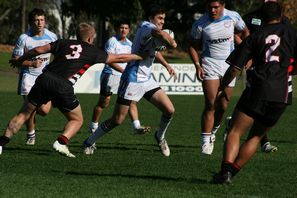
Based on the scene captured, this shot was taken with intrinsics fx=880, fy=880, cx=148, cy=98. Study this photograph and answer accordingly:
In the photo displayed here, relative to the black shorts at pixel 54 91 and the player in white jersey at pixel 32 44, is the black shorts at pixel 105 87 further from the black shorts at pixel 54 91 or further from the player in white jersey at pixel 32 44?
the black shorts at pixel 54 91

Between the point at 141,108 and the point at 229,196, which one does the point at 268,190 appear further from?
the point at 141,108

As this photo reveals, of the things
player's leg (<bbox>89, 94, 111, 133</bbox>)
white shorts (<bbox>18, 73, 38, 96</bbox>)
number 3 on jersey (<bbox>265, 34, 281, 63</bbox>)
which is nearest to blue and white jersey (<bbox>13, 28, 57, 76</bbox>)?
white shorts (<bbox>18, 73, 38, 96</bbox>)

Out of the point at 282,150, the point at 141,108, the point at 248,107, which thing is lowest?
the point at 141,108

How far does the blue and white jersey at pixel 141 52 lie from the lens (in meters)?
12.1

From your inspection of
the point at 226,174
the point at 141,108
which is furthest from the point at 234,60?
the point at 141,108

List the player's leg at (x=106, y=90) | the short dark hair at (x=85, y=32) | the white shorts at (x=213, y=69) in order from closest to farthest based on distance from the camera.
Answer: the short dark hair at (x=85, y=32)
the white shorts at (x=213, y=69)
the player's leg at (x=106, y=90)

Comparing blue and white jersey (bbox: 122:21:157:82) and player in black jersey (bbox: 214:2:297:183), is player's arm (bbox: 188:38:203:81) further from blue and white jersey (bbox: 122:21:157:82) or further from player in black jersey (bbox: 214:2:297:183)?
player in black jersey (bbox: 214:2:297:183)

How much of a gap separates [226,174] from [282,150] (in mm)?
4309

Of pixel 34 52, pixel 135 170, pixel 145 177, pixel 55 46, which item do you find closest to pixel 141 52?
pixel 55 46

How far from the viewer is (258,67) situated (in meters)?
9.22

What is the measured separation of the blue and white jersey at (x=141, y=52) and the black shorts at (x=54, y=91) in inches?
38.5

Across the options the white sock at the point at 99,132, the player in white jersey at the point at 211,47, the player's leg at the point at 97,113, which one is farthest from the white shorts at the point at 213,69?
the player's leg at the point at 97,113

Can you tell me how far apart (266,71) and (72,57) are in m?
3.19

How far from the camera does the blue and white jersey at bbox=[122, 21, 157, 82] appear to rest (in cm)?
1206
